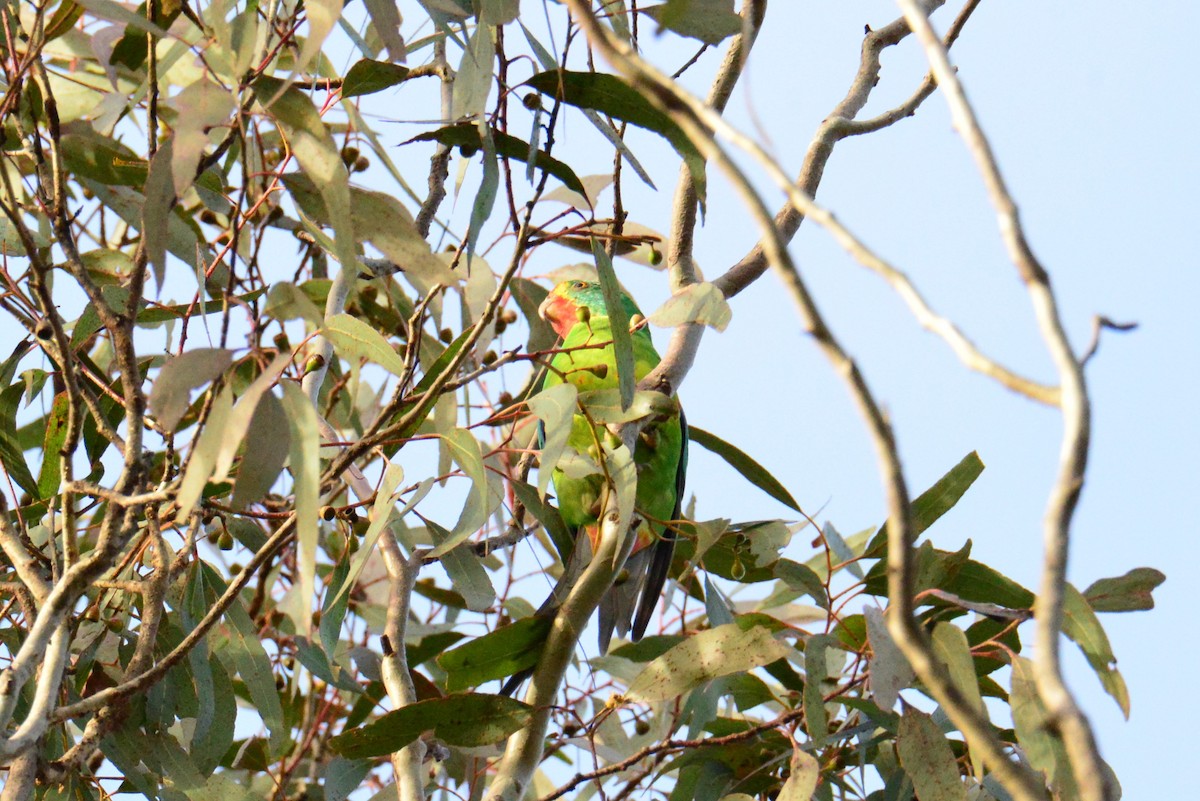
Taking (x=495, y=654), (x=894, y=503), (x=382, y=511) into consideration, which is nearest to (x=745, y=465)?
(x=495, y=654)

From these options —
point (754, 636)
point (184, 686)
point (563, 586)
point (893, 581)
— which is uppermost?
point (563, 586)

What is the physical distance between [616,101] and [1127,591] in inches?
43.7

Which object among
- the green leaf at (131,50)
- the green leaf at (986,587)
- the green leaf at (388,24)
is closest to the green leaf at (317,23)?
the green leaf at (388,24)

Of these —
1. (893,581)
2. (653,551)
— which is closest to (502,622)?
(653,551)

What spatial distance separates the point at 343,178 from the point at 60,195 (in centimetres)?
31

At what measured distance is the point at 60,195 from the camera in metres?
1.31

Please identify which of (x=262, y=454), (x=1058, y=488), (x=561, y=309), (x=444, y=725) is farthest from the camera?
(x=561, y=309)

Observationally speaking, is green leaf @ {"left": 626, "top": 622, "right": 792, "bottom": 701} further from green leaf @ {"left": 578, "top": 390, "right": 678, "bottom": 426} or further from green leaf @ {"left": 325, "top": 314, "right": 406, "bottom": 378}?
green leaf @ {"left": 325, "top": 314, "right": 406, "bottom": 378}

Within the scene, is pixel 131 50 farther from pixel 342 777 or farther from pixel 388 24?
pixel 342 777

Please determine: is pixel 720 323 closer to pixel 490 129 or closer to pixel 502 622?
pixel 490 129

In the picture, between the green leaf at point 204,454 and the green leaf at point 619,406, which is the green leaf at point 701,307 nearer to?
the green leaf at point 619,406

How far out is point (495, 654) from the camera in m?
1.90

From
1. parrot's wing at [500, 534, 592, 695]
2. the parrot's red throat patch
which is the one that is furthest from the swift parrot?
the parrot's red throat patch

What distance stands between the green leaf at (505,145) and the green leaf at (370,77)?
83 millimetres
